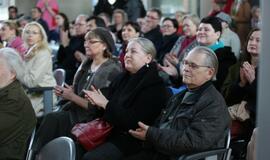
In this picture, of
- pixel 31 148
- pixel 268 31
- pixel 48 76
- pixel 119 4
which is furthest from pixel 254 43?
A: pixel 119 4

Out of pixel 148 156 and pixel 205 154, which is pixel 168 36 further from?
pixel 205 154

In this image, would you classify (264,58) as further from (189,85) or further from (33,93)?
(33,93)

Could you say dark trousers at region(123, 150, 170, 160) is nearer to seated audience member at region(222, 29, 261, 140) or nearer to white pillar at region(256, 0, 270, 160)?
seated audience member at region(222, 29, 261, 140)

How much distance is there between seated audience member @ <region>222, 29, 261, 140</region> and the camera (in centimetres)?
379

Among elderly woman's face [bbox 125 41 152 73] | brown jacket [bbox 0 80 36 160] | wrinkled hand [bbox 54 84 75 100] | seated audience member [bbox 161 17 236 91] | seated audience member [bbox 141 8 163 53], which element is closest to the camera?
brown jacket [bbox 0 80 36 160]

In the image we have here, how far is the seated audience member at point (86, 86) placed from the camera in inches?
159

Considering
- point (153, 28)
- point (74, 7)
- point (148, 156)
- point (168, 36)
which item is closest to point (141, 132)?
point (148, 156)

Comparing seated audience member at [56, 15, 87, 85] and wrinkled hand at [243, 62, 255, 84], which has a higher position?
wrinkled hand at [243, 62, 255, 84]

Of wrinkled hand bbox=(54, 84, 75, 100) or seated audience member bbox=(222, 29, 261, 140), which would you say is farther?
wrinkled hand bbox=(54, 84, 75, 100)

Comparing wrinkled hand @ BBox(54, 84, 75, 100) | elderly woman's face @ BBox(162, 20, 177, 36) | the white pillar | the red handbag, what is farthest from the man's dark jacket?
elderly woman's face @ BBox(162, 20, 177, 36)

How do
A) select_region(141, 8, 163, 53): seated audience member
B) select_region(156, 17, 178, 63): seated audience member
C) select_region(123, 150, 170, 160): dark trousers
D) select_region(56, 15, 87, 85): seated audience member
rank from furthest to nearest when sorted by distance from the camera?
select_region(141, 8, 163, 53): seated audience member, select_region(56, 15, 87, 85): seated audience member, select_region(156, 17, 178, 63): seated audience member, select_region(123, 150, 170, 160): dark trousers

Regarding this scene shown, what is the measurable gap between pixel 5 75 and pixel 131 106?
86cm

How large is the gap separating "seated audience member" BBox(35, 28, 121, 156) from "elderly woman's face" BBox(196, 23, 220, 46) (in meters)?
0.89

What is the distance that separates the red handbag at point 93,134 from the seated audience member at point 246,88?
0.88m
